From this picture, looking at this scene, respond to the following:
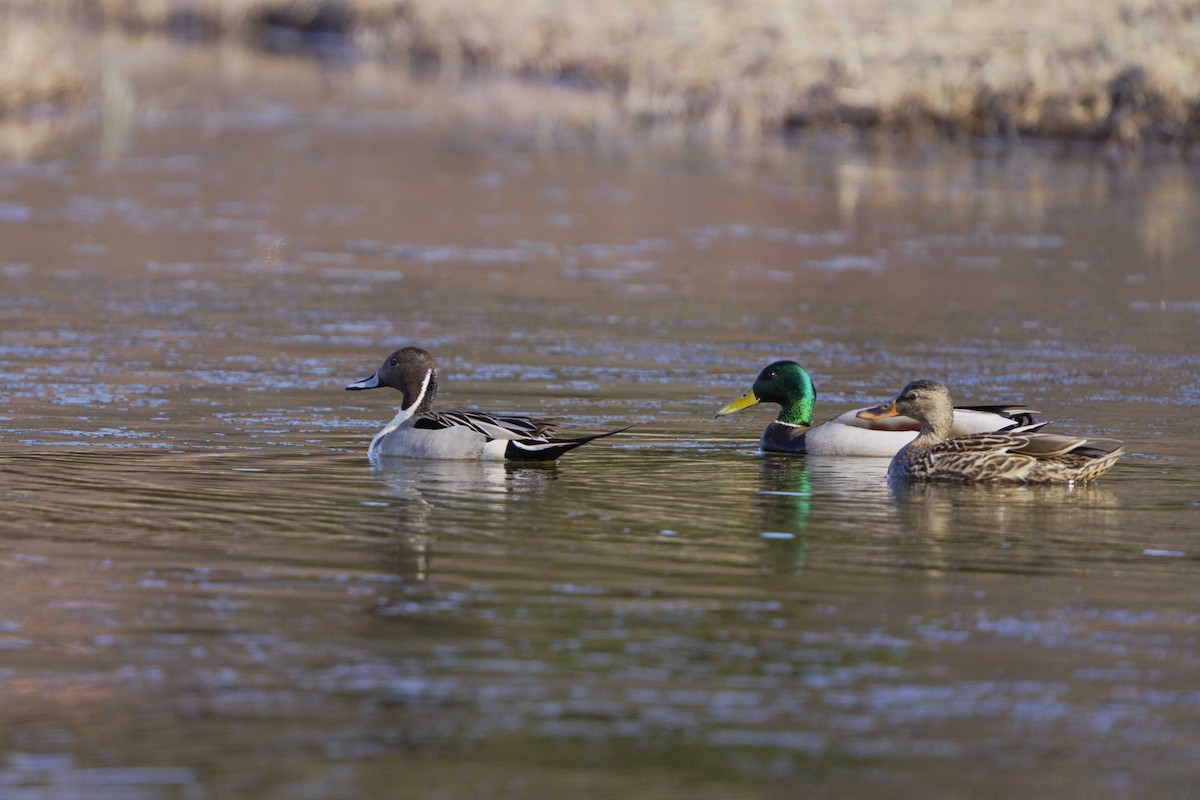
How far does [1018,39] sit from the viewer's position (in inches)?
1150

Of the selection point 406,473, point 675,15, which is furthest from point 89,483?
point 675,15

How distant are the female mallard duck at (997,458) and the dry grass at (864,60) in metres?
17.4

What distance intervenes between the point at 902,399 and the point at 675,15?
25671mm

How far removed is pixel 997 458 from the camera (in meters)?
9.89

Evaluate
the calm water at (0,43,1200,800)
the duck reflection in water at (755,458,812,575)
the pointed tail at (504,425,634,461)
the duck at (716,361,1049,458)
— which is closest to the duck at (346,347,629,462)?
the pointed tail at (504,425,634,461)

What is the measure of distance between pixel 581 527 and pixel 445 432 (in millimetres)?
2026

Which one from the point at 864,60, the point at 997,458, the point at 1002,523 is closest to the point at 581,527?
the point at 1002,523

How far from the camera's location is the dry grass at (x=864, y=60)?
2720 centimetres

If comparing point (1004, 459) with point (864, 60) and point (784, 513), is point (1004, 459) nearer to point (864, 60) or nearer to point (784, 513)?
point (784, 513)

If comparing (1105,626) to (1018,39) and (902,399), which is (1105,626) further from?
(1018,39)

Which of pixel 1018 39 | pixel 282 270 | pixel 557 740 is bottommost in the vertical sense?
pixel 557 740

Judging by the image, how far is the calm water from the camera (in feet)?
18.7

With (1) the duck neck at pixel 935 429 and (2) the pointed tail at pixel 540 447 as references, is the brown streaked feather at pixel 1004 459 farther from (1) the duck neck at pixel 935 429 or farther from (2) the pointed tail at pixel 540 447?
(2) the pointed tail at pixel 540 447

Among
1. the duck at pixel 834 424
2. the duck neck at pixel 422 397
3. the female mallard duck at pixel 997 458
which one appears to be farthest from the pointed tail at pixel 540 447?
the female mallard duck at pixel 997 458
